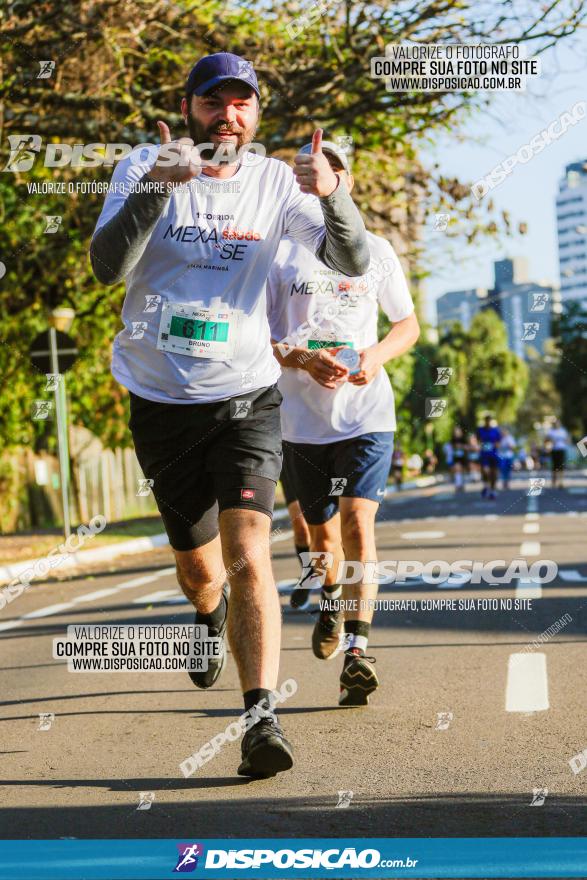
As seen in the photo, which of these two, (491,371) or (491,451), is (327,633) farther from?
(491,371)

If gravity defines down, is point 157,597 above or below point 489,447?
below

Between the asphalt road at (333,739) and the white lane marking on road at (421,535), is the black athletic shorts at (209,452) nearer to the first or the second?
the asphalt road at (333,739)

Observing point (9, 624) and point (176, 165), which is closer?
point (176, 165)

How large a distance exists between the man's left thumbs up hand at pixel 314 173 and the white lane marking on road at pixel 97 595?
283 inches

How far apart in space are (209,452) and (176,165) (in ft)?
3.44

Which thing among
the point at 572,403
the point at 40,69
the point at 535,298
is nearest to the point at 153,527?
the point at 40,69

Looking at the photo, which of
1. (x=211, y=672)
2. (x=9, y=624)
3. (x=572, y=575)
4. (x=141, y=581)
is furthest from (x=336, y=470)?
(x=141, y=581)

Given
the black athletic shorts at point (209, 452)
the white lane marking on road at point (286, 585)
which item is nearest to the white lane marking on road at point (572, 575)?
the white lane marking on road at point (286, 585)

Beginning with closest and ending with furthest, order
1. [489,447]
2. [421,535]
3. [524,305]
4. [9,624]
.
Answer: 1. [9,624]
2. [524,305]
3. [421,535]
4. [489,447]

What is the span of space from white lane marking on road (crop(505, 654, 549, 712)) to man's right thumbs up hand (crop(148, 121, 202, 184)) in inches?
99.2

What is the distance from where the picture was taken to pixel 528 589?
1020 cm

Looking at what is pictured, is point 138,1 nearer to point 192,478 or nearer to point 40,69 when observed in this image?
point 40,69

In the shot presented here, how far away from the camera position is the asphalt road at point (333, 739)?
3.77 meters

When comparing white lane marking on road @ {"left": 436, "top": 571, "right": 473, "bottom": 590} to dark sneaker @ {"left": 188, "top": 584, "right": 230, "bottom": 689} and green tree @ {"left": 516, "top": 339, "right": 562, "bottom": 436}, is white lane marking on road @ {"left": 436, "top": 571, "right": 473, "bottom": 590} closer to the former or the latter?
dark sneaker @ {"left": 188, "top": 584, "right": 230, "bottom": 689}
